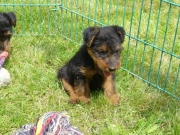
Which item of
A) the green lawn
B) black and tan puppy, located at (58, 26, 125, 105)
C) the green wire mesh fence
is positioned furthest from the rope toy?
the green wire mesh fence

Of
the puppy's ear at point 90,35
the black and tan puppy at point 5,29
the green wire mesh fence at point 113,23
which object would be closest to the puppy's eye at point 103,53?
the puppy's ear at point 90,35

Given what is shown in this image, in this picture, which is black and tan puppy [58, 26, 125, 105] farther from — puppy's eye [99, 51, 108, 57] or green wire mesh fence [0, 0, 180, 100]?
green wire mesh fence [0, 0, 180, 100]

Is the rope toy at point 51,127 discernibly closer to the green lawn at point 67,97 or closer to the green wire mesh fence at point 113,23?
the green lawn at point 67,97

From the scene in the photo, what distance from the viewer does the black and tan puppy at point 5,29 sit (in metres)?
4.83

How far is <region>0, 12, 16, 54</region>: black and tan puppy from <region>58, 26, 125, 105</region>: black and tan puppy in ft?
3.29

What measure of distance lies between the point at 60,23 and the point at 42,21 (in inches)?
13.1

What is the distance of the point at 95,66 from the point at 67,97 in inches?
23.2

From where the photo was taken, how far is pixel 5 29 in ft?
15.9

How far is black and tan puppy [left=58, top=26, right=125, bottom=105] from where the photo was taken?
3.73 meters

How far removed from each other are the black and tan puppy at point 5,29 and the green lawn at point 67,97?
24cm

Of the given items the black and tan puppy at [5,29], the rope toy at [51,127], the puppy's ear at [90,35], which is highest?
the puppy's ear at [90,35]

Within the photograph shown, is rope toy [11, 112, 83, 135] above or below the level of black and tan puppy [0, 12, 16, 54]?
below

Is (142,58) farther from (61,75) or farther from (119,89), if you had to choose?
(61,75)

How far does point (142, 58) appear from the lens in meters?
5.02
